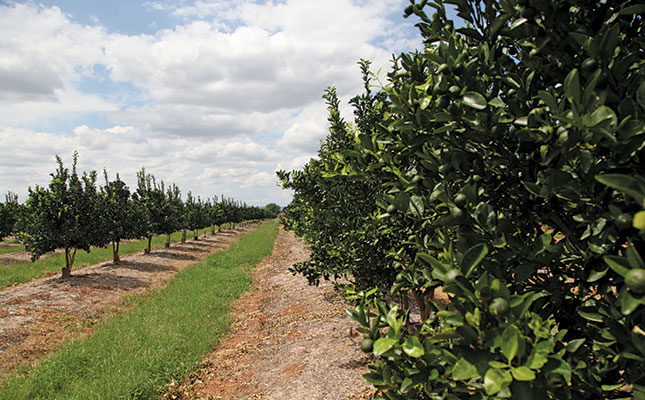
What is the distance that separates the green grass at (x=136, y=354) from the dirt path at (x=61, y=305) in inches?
34.6

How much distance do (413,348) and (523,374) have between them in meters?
0.46

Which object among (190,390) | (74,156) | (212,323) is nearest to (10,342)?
(212,323)


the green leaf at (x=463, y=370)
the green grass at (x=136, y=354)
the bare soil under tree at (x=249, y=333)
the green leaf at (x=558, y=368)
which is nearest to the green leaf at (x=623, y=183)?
the green leaf at (x=558, y=368)

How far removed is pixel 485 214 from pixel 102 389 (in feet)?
24.2

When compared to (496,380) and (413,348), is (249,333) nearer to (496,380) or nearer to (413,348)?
(413,348)

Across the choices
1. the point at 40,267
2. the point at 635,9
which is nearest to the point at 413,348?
the point at 635,9

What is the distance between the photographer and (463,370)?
4.35 feet

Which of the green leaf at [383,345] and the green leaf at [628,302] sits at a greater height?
the green leaf at [628,302]

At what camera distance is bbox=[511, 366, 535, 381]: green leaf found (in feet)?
3.89

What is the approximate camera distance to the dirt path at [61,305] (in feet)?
32.1

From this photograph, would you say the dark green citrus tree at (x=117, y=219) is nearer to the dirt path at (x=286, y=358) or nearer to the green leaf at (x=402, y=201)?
the dirt path at (x=286, y=358)

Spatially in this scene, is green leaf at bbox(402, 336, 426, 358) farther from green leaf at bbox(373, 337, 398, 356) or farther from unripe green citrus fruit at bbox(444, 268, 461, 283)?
unripe green citrus fruit at bbox(444, 268, 461, 283)

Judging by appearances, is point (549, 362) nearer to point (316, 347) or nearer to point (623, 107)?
point (623, 107)

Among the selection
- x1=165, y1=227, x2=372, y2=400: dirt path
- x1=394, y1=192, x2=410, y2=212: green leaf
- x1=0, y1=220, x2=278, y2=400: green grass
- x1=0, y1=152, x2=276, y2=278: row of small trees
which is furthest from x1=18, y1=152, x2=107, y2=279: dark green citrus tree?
x1=394, y1=192, x2=410, y2=212: green leaf
